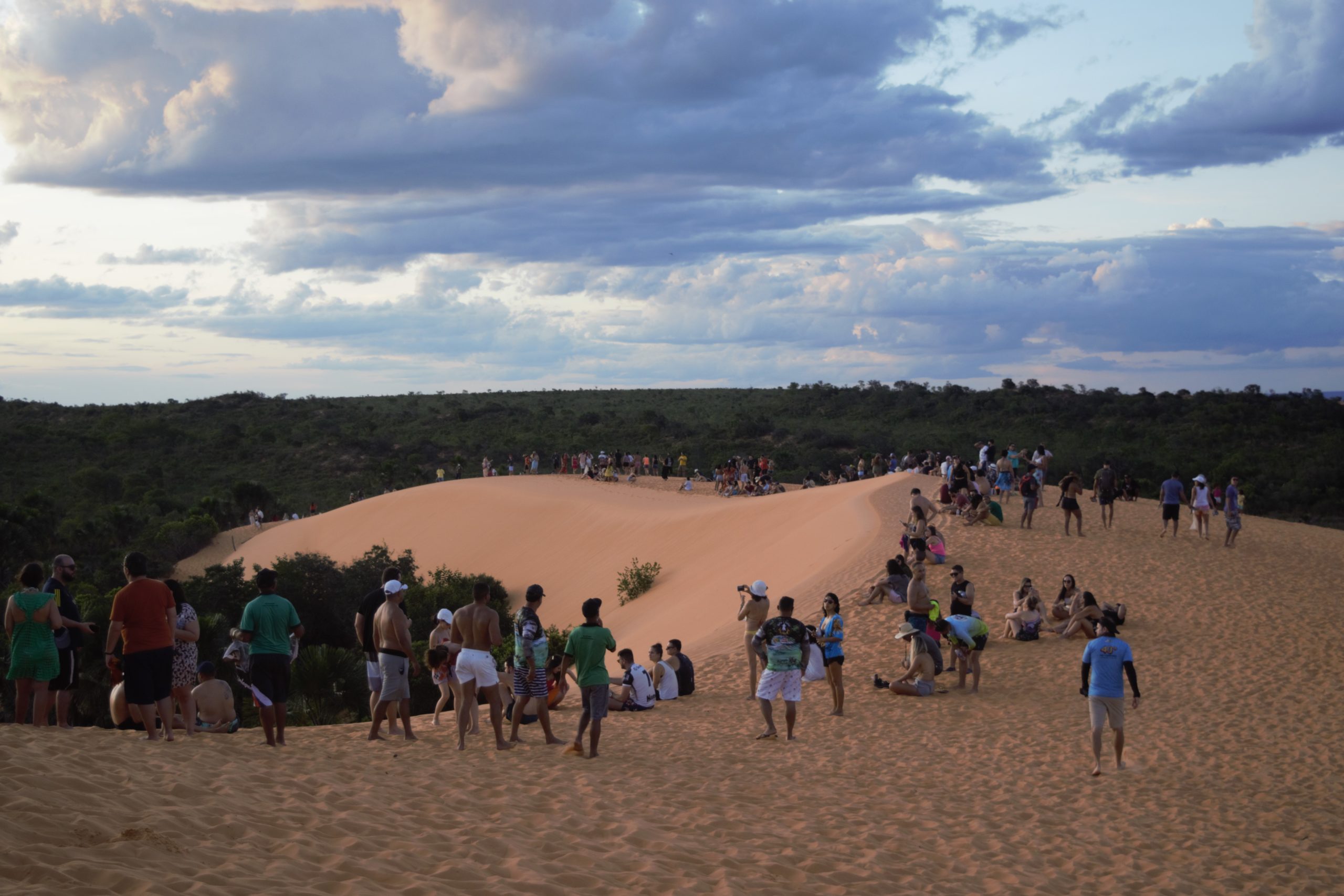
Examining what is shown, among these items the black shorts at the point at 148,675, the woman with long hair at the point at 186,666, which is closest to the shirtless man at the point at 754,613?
the woman with long hair at the point at 186,666

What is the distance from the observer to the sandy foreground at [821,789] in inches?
246

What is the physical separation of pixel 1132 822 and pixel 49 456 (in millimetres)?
58909

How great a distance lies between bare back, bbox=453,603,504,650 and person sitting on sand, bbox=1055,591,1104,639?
32.4ft

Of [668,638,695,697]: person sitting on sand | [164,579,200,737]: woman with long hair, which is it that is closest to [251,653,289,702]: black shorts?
[164,579,200,737]: woman with long hair

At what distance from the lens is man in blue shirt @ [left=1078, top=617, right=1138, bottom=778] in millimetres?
10188

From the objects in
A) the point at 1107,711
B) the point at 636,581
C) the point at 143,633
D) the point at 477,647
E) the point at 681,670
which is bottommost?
the point at 636,581

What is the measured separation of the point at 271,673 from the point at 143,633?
1.19 m

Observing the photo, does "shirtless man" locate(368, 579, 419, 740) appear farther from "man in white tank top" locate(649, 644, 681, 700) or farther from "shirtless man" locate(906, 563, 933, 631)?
"shirtless man" locate(906, 563, 933, 631)

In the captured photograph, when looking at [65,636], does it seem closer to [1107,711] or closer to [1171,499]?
[1107,711]

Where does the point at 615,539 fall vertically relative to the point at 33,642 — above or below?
below

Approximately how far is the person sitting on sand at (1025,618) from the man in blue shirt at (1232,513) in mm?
8662

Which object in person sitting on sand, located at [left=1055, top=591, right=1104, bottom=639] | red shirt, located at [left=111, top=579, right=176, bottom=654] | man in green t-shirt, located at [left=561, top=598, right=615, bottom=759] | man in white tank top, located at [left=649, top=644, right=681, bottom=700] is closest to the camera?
red shirt, located at [left=111, top=579, right=176, bottom=654]

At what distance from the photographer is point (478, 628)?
31.9ft

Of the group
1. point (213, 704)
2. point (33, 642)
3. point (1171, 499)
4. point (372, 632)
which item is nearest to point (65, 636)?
point (33, 642)
